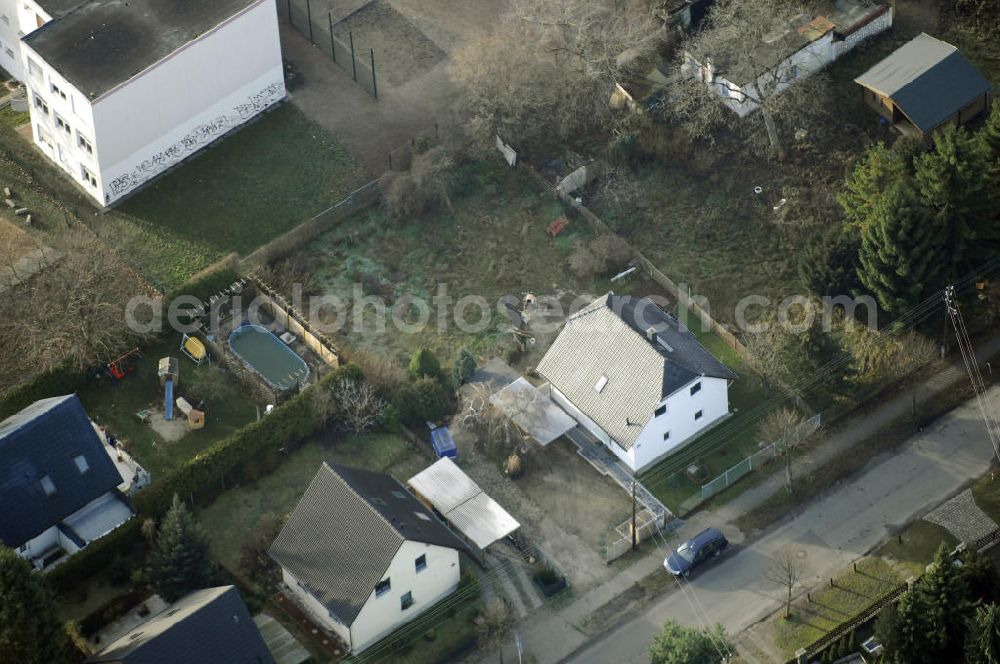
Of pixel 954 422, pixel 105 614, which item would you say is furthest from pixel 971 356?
pixel 105 614

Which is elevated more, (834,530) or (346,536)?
(346,536)

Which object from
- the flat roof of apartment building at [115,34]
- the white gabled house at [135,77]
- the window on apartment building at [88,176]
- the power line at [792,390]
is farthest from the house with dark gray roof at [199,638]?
the flat roof of apartment building at [115,34]

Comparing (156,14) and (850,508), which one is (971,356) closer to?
(850,508)

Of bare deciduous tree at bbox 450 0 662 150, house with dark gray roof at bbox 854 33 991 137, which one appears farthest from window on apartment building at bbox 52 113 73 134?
house with dark gray roof at bbox 854 33 991 137

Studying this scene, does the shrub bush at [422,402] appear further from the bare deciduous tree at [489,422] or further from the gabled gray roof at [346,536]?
the gabled gray roof at [346,536]

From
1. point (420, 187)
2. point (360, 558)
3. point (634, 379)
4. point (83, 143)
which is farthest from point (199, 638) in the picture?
point (83, 143)

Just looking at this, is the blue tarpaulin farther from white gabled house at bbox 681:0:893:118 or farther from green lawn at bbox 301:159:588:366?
white gabled house at bbox 681:0:893:118

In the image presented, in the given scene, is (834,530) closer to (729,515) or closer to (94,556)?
(729,515)
